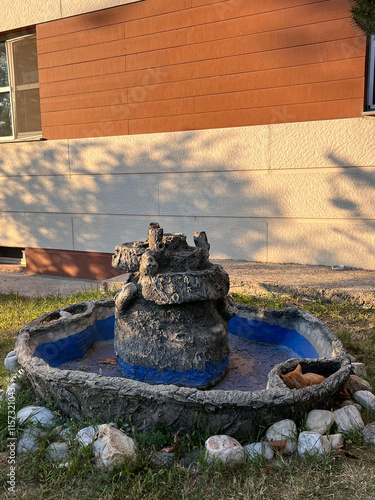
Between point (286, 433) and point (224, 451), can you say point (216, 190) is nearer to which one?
point (286, 433)

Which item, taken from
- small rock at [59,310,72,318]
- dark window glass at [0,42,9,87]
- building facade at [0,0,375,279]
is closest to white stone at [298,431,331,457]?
small rock at [59,310,72,318]

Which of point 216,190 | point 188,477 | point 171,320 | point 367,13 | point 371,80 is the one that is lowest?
point 188,477

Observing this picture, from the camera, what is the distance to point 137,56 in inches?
243

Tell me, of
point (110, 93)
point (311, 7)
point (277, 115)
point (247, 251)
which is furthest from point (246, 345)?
point (110, 93)

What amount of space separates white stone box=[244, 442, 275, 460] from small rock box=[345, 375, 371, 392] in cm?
75

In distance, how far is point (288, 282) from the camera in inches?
173

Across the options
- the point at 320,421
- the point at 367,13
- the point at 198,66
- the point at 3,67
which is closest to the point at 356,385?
the point at 320,421

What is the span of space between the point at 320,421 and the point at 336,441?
11 centimetres

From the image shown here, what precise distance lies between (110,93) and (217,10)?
1826 mm

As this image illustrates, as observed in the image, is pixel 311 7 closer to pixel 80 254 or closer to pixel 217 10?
pixel 217 10

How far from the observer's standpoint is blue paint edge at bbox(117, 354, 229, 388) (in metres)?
2.67

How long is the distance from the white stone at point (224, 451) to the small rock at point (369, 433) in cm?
62

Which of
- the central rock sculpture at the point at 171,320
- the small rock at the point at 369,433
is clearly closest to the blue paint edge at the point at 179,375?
the central rock sculpture at the point at 171,320

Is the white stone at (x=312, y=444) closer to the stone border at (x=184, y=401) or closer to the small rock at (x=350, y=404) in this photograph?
the stone border at (x=184, y=401)
